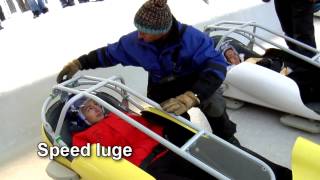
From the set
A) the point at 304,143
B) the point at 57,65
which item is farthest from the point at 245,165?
the point at 57,65

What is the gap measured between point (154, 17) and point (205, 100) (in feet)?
1.66

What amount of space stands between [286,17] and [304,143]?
150cm

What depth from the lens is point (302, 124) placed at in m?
2.18

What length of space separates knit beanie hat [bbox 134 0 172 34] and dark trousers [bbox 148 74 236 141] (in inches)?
13.9

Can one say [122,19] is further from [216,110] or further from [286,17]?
[216,110]

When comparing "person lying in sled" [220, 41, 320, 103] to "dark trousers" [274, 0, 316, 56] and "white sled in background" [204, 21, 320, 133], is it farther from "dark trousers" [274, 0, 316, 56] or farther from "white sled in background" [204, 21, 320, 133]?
"dark trousers" [274, 0, 316, 56]

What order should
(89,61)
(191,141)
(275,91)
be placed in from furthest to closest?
(275,91)
(89,61)
(191,141)

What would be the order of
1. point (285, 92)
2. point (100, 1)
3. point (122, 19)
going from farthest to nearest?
point (100, 1) < point (122, 19) < point (285, 92)

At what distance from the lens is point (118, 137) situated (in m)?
1.79

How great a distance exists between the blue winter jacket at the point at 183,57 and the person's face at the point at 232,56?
0.77 metres

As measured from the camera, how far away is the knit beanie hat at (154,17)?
Answer: 156cm

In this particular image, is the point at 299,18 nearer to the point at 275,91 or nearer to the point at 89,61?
the point at 275,91

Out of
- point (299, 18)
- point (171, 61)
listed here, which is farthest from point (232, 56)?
point (171, 61)

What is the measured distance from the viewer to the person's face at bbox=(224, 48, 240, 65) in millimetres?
2521
